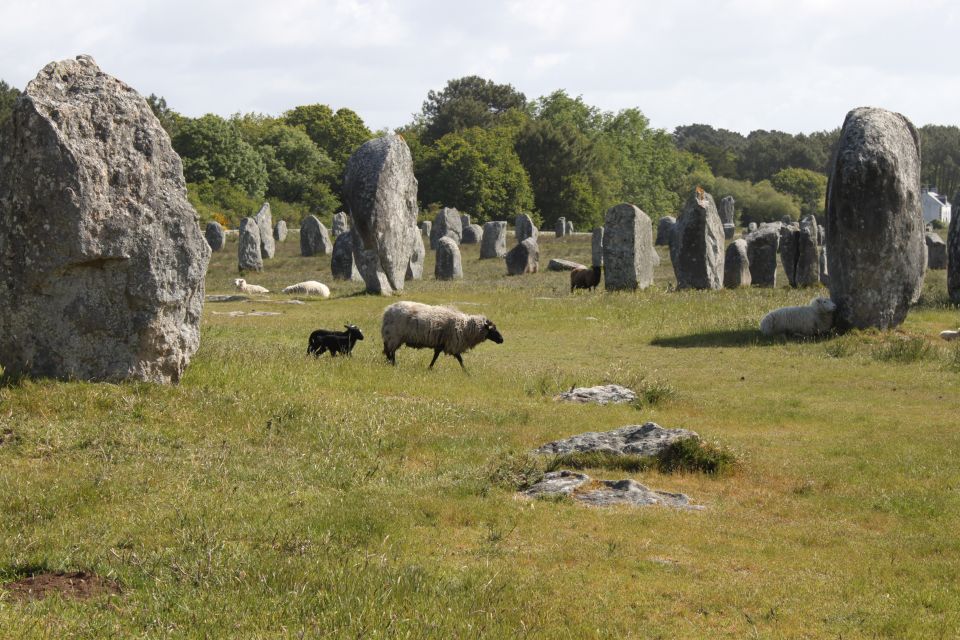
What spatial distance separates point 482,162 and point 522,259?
40.2 metres

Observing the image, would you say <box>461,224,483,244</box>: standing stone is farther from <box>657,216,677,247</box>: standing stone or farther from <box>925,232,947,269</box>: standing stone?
<box>925,232,947,269</box>: standing stone

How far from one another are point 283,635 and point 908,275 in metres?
19.7

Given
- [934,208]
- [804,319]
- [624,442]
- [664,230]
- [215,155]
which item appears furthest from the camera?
[934,208]

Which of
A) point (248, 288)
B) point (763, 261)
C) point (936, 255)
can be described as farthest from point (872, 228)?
point (936, 255)

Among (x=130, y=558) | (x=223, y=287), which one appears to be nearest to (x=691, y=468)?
(x=130, y=558)

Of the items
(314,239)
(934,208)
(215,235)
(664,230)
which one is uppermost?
(934,208)

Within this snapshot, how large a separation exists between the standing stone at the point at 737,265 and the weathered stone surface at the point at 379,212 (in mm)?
10837

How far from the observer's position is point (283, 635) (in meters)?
6.17

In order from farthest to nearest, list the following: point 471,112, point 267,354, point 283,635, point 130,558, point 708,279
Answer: point 471,112 < point 708,279 < point 267,354 < point 130,558 < point 283,635

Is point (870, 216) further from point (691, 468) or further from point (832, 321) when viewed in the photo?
point (691, 468)

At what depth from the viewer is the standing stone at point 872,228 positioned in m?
22.3

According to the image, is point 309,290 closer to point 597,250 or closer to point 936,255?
point 597,250

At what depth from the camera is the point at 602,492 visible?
33.9 feet

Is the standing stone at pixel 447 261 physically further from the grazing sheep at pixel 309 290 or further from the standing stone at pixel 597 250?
the grazing sheep at pixel 309 290
